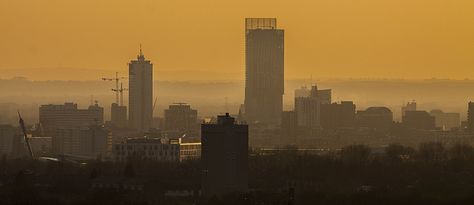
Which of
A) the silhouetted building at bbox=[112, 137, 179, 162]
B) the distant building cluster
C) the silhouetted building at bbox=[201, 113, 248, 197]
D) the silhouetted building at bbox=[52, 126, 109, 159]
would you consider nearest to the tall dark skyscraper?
the distant building cluster

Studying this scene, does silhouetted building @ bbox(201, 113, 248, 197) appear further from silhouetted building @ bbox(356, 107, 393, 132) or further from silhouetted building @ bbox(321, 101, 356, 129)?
silhouetted building @ bbox(321, 101, 356, 129)

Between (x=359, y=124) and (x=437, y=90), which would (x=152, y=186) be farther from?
(x=437, y=90)

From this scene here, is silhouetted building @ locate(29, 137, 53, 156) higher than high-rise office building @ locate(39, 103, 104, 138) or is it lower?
lower

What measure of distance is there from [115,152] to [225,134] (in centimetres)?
2890

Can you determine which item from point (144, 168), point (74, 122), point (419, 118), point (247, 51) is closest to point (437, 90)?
point (247, 51)

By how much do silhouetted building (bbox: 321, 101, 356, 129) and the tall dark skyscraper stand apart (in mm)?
10127

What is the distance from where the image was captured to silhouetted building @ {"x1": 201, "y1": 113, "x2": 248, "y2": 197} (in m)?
55.9

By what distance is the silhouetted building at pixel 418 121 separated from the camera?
4968 inches

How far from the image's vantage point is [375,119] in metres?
133

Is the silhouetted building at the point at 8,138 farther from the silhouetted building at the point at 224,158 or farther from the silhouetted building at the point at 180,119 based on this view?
the silhouetted building at the point at 224,158

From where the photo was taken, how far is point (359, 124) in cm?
13088

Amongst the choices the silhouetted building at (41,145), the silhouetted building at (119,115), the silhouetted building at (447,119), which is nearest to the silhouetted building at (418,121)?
the silhouetted building at (447,119)

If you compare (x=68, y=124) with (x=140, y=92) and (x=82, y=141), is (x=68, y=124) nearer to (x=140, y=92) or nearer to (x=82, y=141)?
(x=82, y=141)

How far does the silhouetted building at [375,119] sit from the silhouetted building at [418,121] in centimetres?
118
